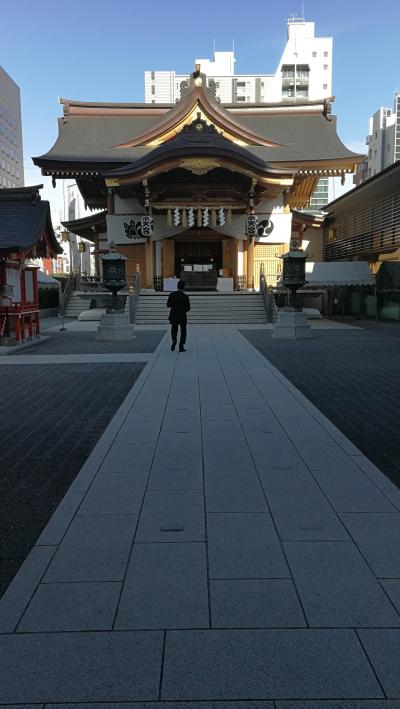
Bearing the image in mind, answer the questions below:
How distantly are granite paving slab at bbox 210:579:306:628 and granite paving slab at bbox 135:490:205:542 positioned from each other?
64 cm

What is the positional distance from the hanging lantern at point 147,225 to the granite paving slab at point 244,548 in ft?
77.7

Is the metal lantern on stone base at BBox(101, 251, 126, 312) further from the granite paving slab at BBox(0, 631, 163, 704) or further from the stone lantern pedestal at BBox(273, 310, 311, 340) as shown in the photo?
the granite paving slab at BBox(0, 631, 163, 704)

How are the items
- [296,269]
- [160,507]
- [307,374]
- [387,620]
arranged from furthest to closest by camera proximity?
[296,269] → [307,374] → [160,507] → [387,620]

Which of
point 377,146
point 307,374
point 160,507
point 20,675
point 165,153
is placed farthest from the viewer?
point 377,146

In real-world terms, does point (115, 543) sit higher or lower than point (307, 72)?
lower

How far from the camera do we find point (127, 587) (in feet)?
10.2

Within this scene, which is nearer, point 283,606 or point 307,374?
point 283,606

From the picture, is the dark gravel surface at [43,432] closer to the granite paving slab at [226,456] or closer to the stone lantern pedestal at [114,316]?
the granite paving slab at [226,456]

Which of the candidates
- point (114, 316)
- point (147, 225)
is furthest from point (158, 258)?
point (114, 316)

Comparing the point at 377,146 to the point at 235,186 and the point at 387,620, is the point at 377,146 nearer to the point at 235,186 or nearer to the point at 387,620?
the point at 235,186

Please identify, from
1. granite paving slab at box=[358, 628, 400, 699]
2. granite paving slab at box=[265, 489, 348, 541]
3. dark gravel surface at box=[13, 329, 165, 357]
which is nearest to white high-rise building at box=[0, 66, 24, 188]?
dark gravel surface at box=[13, 329, 165, 357]

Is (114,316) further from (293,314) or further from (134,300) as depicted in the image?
(134,300)

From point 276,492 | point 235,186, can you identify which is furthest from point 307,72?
point 276,492

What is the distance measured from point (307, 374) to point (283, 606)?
7.70 metres
